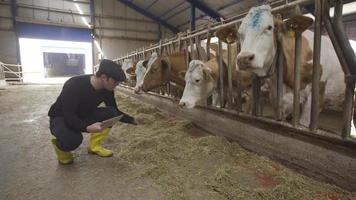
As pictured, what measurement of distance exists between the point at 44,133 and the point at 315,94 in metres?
3.49

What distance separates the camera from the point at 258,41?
228 cm

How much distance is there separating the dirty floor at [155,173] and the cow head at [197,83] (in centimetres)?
49

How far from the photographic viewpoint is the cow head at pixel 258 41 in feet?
7.18

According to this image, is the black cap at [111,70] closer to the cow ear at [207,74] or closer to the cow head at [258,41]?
the cow head at [258,41]

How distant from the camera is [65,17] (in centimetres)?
1795

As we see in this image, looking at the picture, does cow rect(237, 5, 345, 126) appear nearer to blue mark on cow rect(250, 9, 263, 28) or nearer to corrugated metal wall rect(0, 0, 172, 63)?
blue mark on cow rect(250, 9, 263, 28)

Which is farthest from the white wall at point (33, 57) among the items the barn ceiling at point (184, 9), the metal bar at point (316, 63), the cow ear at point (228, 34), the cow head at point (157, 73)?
the metal bar at point (316, 63)

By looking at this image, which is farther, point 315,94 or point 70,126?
point 70,126

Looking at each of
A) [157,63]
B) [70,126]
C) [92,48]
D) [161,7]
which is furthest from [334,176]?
[92,48]

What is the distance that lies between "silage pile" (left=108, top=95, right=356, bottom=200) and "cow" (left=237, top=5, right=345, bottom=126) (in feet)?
2.18

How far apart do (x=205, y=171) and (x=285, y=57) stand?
132cm

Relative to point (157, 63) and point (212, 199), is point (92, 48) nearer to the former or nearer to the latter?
point (157, 63)

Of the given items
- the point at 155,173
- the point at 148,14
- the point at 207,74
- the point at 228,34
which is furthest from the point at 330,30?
the point at 148,14

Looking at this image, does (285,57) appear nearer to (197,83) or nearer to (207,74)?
(207,74)
